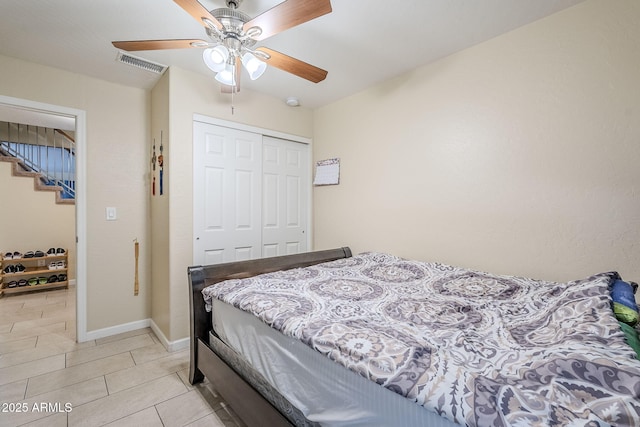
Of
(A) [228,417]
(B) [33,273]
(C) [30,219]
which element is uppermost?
(C) [30,219]

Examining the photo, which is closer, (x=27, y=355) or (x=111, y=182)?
(x=27, y=355)

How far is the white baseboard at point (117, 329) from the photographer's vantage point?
2518mm

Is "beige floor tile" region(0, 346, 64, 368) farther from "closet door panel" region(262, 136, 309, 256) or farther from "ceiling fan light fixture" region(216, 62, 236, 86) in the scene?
"ceiling fan light fixture" region(216, 62, 236, 86)

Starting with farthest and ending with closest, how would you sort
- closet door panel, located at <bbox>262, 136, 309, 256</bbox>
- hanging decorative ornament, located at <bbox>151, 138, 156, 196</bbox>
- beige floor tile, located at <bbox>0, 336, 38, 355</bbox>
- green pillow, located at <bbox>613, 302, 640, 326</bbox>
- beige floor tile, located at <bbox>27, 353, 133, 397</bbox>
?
closet door panel, located at <bbox>262, 136, 309, 256</bbox> < hanging decorative ornament, located at <bbox>151, 138, 156, 196</bbox> < beige floor tile, located at <bbox>0, 336, 38, 355</bbox> < beige floor tile, located at <bbox>27, 353, 133, 397</bbox> < green pillow, located at <bbox>613, 302, 640, 326</bbox>

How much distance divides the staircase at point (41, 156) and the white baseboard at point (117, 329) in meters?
2.75

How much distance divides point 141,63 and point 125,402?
2.44 m

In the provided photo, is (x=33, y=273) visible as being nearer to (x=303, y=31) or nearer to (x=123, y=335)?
(x=123, y=335)

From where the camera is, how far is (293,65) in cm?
179

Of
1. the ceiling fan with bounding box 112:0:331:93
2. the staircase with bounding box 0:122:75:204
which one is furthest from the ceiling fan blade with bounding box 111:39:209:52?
the staircase with bounding box 0:122:75:204

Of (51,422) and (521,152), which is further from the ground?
(521,152)

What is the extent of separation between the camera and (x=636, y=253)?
1515mm

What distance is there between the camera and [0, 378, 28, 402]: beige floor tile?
1.71 m

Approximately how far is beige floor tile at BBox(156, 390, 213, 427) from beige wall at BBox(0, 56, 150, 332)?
1409 mm

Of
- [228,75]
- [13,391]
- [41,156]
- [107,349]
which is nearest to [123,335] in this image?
[107,349]
